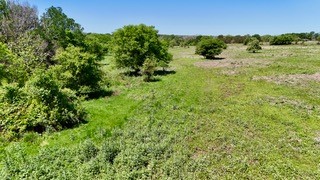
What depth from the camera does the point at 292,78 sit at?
34219mm

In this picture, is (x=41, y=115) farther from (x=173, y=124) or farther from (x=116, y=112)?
(x=173, y=124)

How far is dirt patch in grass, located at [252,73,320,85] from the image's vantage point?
31953 mm

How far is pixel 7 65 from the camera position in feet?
66.6

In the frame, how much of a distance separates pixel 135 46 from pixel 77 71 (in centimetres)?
1601

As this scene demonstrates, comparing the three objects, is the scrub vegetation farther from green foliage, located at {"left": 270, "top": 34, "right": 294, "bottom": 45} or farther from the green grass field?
green foliage, located at {"left": 270, "top": 34, "right": 294, "bottom": 45}

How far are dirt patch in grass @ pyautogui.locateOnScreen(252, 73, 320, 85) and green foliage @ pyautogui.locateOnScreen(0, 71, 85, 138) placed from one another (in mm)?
25687

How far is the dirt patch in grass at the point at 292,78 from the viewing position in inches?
1258

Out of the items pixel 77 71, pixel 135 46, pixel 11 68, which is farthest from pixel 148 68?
pixel 11 68

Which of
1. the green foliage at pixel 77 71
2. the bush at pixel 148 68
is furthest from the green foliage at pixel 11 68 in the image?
the bush at pixel 148 68

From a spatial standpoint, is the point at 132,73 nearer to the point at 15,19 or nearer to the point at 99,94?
the point at 99,94

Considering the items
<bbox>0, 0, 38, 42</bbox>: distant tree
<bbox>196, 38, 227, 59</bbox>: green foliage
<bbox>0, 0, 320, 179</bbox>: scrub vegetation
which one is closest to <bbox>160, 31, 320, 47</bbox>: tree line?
<bbox>196, 38, 227, 59</bbox>: green foliage

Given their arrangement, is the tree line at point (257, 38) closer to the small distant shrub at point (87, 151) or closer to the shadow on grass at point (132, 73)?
the shadow on grass at point (132, 73)

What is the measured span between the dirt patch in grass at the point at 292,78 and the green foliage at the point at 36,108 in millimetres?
25687

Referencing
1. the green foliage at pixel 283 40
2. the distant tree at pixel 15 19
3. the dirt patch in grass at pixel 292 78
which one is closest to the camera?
the dirt patch in grass at pixel 292 78
